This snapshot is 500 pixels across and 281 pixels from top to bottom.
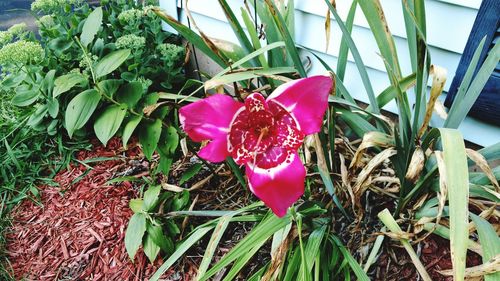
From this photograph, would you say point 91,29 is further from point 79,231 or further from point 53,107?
point 79,231

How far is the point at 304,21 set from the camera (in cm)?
189

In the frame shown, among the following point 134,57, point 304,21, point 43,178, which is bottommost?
point 43,178

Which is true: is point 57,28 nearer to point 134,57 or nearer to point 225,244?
point 134,57

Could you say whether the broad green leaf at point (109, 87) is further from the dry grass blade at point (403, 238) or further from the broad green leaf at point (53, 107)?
the dry grass blade at point (403, 238)

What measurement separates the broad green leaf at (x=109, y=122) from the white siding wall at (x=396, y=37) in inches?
26.0

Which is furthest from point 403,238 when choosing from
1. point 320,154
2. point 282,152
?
point 282,152

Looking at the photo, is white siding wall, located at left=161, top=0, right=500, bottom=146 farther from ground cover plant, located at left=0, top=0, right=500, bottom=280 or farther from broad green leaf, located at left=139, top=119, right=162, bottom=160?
broad green leaf, located at left=139, top=119, right=162, bottom=160

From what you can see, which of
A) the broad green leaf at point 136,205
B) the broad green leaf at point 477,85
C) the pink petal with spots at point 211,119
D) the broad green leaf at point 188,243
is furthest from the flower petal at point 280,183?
the broad green leaf at point 136,205

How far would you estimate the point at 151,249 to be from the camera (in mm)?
1543

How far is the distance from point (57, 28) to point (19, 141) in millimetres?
570

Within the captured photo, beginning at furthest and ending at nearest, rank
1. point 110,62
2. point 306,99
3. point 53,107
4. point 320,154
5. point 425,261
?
point 53,107, point 110,62, point 425,261, point 320,154, point 306,99

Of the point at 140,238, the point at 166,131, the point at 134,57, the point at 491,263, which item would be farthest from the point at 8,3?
the point at 491,263

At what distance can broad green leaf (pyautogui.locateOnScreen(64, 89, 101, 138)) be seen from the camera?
181 cm

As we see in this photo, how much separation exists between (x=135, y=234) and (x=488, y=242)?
3.53ft
